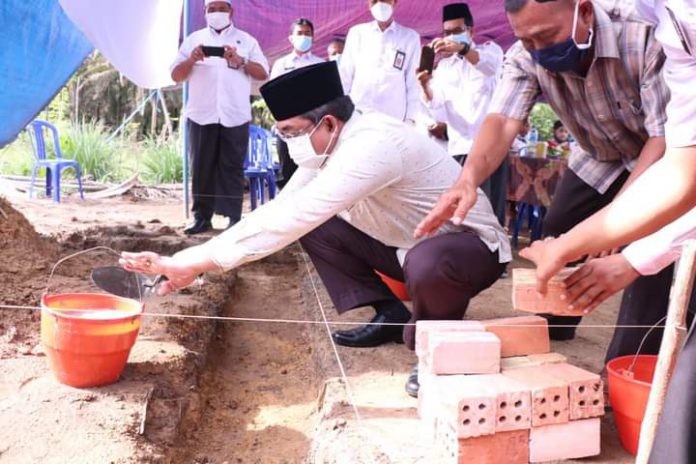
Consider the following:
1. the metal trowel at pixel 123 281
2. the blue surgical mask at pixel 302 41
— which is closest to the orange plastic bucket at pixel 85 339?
the metal trowel at pixel 123 281

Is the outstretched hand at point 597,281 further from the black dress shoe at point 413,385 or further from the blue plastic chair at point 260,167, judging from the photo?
the blue plastic chair at point 260,167

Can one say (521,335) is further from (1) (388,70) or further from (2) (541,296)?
(1) (388,70)

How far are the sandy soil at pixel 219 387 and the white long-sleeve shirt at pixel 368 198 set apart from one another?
65 centimetres

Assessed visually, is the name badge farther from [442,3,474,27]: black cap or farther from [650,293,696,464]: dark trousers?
[650,293,696,464]: dark trousers

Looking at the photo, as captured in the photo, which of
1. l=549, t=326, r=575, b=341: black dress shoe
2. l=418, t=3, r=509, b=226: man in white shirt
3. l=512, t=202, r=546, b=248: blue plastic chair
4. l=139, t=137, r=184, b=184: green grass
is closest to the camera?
l=549, t=326, r=575, b=341: black dress shoe

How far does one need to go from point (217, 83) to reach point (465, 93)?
7.10 ft

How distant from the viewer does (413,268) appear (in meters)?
2.66

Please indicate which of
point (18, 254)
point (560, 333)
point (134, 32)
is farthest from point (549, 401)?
point (134, 32)

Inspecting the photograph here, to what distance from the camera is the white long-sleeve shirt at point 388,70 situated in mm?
5344

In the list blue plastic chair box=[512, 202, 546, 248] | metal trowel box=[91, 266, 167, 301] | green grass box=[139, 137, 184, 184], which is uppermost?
metal trowel box=[91, 266, 167, 301]

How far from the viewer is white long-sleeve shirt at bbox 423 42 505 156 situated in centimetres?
499

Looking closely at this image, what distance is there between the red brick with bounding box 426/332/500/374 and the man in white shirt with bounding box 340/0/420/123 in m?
3.38

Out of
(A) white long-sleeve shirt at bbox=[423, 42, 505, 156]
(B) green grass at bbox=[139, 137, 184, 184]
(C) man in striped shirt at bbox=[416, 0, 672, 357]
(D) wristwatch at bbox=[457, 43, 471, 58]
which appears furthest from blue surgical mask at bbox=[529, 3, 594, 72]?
(B) green grass at bbox=[139, 137, 184, 184]

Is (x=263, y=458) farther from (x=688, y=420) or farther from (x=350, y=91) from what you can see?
(x=350, y=91)
